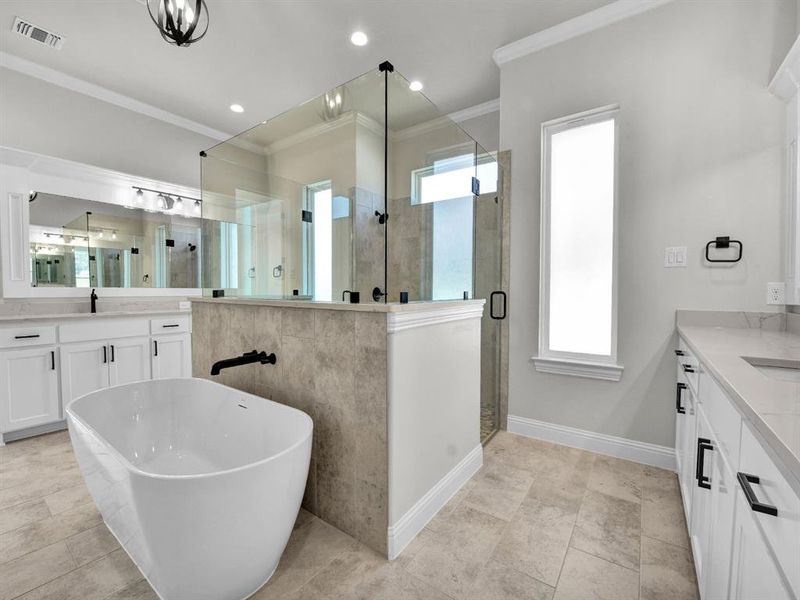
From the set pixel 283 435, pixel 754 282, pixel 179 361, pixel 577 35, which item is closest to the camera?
pixel 283 435

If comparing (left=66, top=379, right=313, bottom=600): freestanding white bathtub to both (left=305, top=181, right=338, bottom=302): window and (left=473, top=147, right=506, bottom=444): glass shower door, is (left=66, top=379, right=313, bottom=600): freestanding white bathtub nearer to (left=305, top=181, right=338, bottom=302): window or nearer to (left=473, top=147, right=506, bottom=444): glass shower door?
(left=305, top=181, right=338, bottom=302): window

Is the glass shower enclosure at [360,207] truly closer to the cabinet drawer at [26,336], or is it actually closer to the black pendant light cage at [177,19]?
the black pendant light cage at [177,19]

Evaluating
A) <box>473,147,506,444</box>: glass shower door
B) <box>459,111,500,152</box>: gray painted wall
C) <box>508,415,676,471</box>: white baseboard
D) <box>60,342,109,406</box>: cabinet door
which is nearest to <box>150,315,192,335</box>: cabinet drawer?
<box>60,342,109,406</box>: cabinet door

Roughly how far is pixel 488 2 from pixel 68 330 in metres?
3.80

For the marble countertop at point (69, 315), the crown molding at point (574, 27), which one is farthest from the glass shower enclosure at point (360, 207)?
the marble countertop at point (69, 315)

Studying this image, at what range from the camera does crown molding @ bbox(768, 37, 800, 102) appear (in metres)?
1.63

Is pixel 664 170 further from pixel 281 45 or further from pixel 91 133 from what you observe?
pixel 91 133

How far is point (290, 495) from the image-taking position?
1.24m

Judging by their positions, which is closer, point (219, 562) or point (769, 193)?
point (219, 562)

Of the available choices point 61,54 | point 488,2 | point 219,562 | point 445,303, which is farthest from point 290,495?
point 61,54

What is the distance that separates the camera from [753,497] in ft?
2.11

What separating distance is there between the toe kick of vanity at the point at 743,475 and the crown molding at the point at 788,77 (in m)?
1.29

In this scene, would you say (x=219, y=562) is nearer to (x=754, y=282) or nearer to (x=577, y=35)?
(x=754, y=282)

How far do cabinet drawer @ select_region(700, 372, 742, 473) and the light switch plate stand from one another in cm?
118
